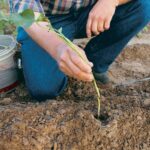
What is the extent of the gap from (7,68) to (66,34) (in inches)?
15.7

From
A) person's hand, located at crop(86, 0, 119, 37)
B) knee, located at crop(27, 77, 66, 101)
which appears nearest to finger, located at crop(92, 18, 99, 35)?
person's hand, located at crop(86, 0, 119, 37)

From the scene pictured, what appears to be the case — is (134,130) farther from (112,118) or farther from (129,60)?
(129,60)

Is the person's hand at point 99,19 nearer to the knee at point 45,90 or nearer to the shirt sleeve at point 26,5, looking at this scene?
the shirt sleeve at point 26,5

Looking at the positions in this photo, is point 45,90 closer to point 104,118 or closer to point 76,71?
point 104,118

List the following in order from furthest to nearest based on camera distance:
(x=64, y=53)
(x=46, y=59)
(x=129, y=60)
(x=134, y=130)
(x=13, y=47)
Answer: (x=129, y=60), (x=13, y=47), (x=46, y=59), (x=134, y=130), (x=64, y=53)

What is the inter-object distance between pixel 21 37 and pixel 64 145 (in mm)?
750

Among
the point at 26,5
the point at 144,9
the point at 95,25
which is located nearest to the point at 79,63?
the point at 95,25

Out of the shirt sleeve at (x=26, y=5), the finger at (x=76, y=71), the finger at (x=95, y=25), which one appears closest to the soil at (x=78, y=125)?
the finger at (x=76, y=71)

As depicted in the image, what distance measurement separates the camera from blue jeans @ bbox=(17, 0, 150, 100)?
7.40 feet

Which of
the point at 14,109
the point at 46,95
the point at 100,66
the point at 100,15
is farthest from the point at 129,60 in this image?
the point at 14,109

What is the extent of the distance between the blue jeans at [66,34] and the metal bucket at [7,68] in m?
0.12

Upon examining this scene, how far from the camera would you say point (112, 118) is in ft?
6.15

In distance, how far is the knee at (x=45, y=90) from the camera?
2301 mm

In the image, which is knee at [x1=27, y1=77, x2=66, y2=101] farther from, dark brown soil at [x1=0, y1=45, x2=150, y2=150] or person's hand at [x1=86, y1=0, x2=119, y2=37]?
person's hand at [x1=86, y1=0, x2=119, y2=37]
